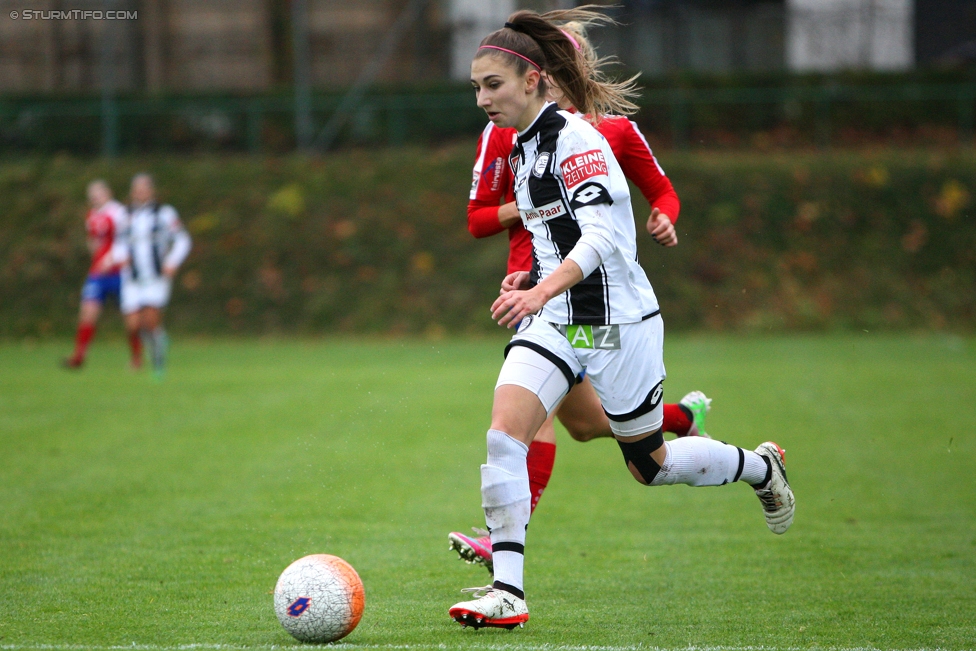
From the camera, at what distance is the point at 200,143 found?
2552 cm

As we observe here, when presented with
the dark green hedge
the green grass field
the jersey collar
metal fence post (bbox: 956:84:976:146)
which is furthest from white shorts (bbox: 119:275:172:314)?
metal fence post (bbox: 956:84:976:146)

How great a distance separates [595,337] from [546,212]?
0.53 m

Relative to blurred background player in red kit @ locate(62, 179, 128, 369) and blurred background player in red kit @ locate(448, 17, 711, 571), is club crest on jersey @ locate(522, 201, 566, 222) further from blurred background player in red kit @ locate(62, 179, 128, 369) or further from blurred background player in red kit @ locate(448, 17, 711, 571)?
blurred background player in red kit @ locate(62, 179, 128, 369)

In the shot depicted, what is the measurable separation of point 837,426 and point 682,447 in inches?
234

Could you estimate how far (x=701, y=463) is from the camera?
4668 mm

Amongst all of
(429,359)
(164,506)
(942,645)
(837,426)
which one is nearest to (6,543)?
(164,506)

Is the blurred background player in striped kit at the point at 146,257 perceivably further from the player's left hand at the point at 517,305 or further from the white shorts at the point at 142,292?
the player's left hand at the point at 517,305

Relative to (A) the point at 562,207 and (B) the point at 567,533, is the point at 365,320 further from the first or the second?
(A) the point at 562,207

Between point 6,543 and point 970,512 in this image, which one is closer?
point 6,543

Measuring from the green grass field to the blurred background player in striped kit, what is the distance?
5.71 feet

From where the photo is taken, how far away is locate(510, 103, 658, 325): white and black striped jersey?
421 cm

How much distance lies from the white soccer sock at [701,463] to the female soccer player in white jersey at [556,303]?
1 centimetres

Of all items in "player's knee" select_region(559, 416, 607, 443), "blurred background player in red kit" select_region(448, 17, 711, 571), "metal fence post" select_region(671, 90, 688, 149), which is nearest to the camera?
"blurred background player in red kit" select_region(448, 17, 711, 571)

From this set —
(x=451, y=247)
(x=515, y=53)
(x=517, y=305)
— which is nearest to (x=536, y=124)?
(x=515, y=53)
